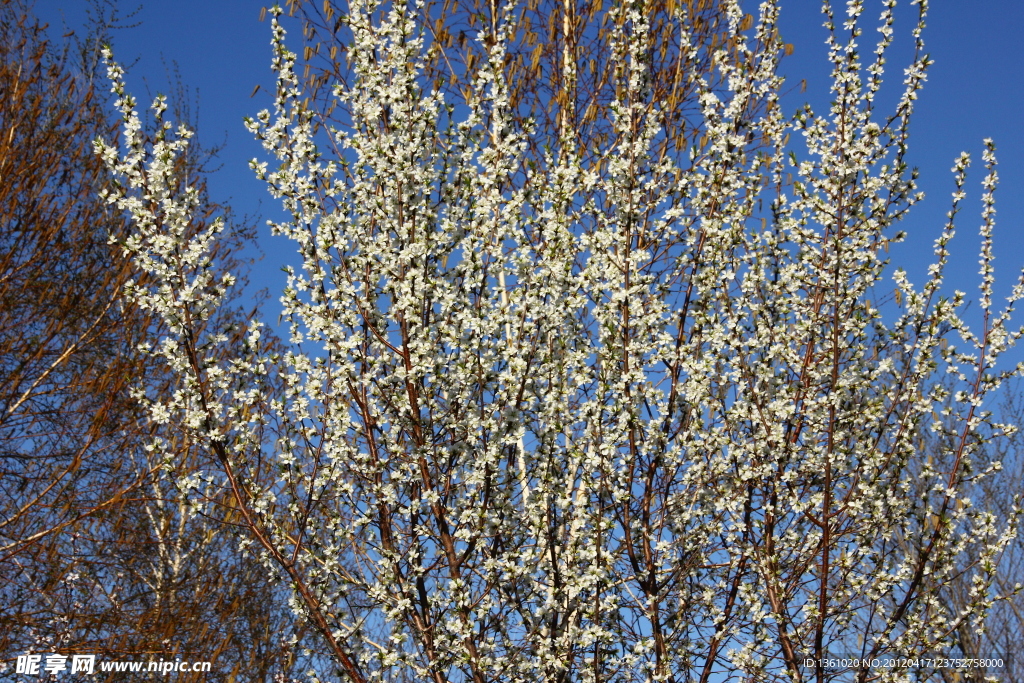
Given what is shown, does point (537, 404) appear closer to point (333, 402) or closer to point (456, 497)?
point (456, 497)

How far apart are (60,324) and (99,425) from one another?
44.3 inches

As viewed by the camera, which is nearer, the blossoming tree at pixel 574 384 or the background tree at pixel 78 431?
the blossoming tree at pixel 574 384

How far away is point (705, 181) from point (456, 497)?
8.56ft

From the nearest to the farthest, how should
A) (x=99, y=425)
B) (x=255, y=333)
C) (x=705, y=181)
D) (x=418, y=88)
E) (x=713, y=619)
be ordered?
(x=255, y=333), (x=418, y=88), (x=713, y=619), (x=705, y=181), (x=99, y=425)

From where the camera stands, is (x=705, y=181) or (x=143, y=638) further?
(x=143, y=638)

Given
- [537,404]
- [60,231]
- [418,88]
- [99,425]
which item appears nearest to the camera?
[537,404]

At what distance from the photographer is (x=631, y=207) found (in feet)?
16.0

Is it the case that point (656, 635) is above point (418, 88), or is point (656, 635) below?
below

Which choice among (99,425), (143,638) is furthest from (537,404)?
(143,638)

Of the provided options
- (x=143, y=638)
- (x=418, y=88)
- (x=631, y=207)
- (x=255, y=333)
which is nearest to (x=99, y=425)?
(x=143, y=638)

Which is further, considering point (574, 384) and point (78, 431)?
point (78, 431)

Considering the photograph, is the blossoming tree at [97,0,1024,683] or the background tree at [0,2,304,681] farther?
the background tree at [0,2,304,681]

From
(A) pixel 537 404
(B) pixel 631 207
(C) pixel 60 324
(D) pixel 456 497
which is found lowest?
(D) pixel 456 497

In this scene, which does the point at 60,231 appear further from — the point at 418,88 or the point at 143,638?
the point at 418,88
